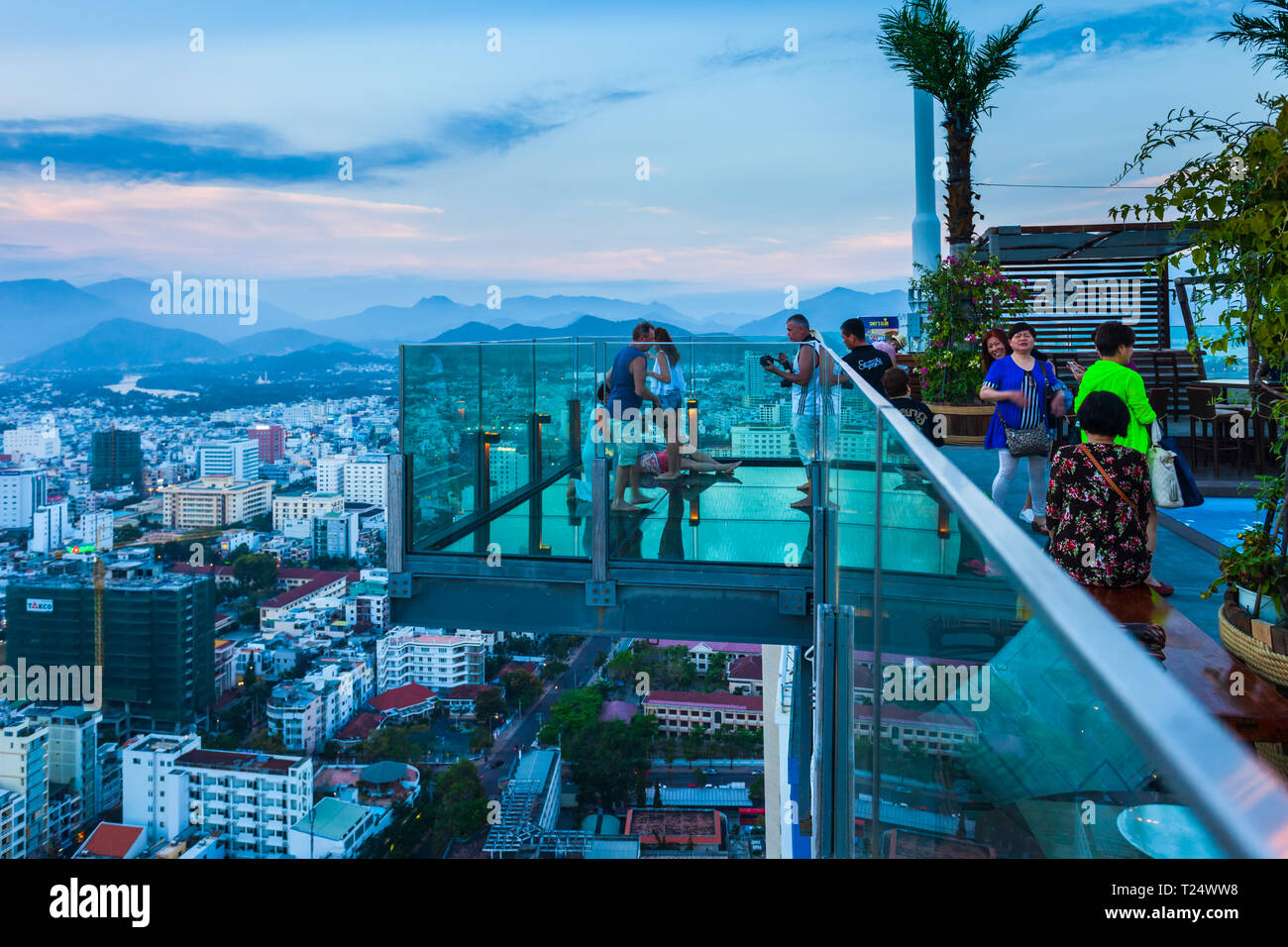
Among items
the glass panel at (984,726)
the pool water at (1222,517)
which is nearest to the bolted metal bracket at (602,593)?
the pool water at (1222,517)

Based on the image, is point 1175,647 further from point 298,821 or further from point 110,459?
point 110,459

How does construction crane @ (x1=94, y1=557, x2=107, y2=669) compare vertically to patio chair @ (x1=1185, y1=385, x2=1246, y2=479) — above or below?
below

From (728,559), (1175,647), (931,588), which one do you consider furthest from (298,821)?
(931,588)

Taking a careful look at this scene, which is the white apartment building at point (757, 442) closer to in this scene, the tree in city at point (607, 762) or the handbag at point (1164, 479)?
the handbag at point (1164, 479)

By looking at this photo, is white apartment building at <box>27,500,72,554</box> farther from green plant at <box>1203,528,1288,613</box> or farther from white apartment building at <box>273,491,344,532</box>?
green plant at <box>1203,528,1288,613</box>

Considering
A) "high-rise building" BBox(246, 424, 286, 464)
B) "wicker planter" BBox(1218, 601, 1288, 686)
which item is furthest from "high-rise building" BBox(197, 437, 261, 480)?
"wicker planter" BBox(1218, 601, 1288, 686)
